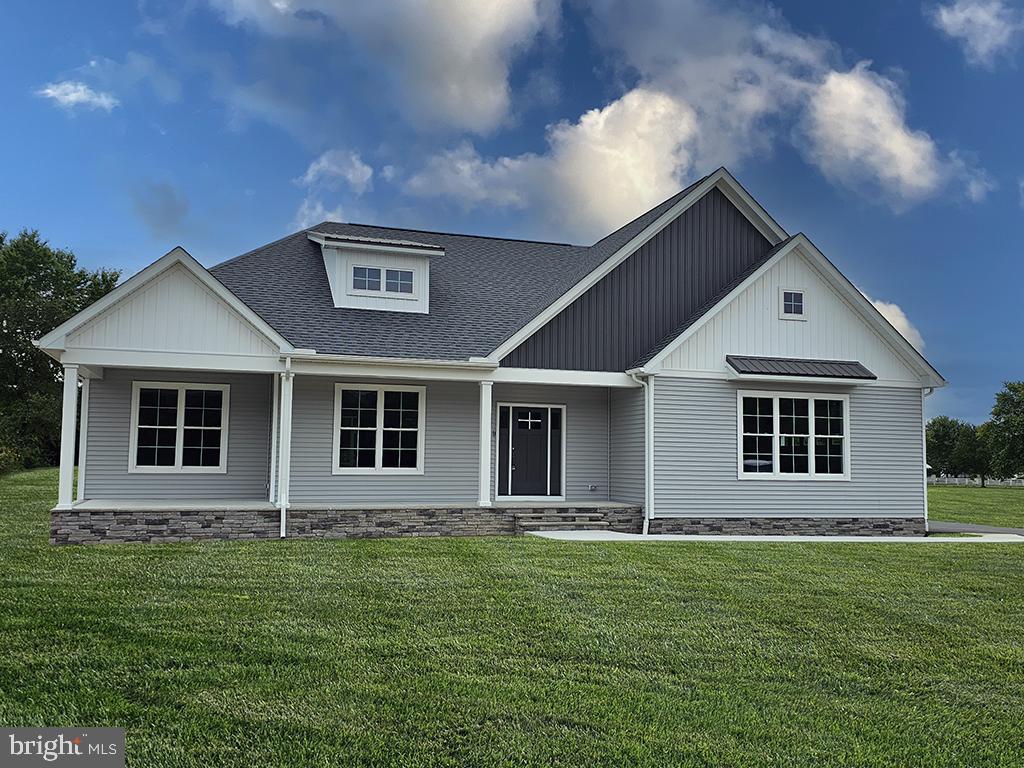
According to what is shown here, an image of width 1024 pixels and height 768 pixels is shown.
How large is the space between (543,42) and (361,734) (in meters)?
18.1

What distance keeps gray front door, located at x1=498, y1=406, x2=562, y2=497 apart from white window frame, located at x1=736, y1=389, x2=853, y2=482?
338cm

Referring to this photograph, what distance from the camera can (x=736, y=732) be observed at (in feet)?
16.7

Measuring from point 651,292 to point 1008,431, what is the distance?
45.7 metres

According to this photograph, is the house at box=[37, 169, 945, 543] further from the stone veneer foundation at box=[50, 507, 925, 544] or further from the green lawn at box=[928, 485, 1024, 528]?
the green lawn at box=[928, 485, 1024, 528]

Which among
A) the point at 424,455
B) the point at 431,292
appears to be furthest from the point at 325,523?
the point at 431,292

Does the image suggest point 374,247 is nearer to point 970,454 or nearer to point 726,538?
point 726,538

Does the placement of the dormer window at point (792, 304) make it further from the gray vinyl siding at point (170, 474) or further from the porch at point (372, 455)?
the gray vinyl siding at point (170, 474)

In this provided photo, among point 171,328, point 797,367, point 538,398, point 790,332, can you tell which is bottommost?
point 538,398

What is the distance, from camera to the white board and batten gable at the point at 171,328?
1333 cm

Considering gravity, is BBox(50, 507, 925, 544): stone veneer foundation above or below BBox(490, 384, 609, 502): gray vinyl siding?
below
